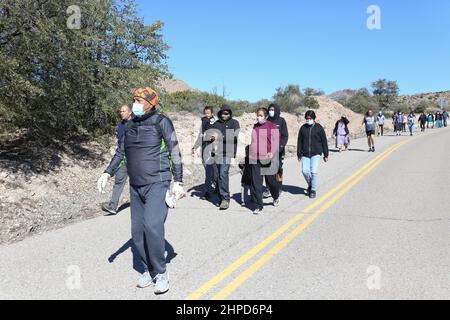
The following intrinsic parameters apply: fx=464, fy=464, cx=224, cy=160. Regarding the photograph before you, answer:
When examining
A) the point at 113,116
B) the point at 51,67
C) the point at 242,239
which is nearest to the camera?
the point at 242,239

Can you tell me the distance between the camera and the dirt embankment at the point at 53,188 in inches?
308

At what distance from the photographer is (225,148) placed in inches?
343

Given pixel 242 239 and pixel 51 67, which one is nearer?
pixel 242 239

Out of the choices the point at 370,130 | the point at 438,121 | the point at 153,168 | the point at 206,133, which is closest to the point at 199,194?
the point at 206,133

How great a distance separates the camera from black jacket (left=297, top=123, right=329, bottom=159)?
9.66 meters

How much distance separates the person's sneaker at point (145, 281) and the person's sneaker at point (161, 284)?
0.19 m

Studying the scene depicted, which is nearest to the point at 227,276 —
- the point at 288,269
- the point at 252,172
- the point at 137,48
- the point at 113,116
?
the point at 288,269

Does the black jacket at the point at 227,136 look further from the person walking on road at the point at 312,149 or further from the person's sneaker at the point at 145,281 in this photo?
the person's sneaker at the point at 145,281

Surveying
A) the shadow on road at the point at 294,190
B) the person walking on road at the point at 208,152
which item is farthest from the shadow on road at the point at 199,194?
the shadow on road at the point at 294,190
